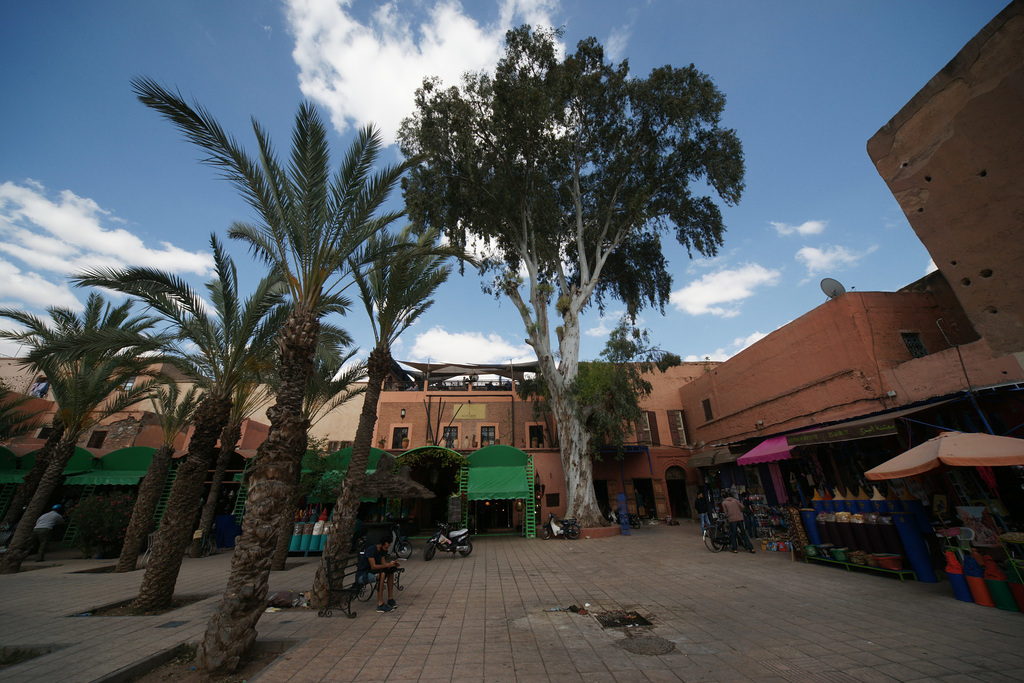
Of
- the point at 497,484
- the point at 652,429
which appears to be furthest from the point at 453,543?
the point at 652,429

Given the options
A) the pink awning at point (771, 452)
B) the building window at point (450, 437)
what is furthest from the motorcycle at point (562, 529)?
the building window at point (450, 437)

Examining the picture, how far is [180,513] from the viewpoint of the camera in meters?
6.77

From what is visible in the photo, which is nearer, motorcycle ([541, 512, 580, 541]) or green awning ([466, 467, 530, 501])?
motorcycle ([541, 512, 580, 541])

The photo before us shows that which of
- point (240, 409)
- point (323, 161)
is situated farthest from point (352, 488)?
point (240, 409)

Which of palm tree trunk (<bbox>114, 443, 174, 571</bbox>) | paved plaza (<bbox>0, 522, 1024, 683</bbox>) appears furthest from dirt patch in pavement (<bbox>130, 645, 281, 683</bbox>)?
palm tree trunk (<bbox>114, 443, 174, 571</bbox>)

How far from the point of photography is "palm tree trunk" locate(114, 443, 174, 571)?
9.27 meters

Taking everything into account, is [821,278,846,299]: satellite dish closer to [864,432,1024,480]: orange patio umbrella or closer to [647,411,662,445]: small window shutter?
[864,432,1024,480]: orange patio umbrella

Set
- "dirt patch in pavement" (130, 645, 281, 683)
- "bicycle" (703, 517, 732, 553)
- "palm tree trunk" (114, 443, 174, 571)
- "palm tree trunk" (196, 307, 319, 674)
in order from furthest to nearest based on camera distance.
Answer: "bicycle" (703, 517, 732, 553) → "palm tree trunk" (114, 443, 174, 571) → "palm tree trunk" (196, 307, 319, 674) → "dirt patch in pavement" (130, 645, 281, 683)

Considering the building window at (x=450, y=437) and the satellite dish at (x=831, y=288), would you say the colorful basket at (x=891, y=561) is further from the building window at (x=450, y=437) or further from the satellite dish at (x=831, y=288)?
the building window at (x=450, y=437)

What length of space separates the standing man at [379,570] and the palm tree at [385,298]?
0.53m

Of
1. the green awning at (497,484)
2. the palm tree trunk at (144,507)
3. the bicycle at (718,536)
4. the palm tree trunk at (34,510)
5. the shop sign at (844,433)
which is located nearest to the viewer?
the shop sign at (844,433)

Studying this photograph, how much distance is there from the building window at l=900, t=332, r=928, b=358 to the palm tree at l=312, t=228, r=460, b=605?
12795mm

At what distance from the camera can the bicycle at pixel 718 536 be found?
10.7m

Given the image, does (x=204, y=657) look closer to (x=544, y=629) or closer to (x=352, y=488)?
(x=352, y=488)
